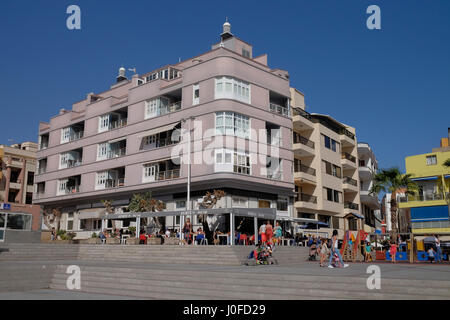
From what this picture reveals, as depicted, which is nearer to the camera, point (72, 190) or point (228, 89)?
point (228, 89)

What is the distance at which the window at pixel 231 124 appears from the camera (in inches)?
1293

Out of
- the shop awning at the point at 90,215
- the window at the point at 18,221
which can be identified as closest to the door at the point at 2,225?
the window at the point at 18,221

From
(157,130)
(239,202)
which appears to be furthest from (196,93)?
(239,202)

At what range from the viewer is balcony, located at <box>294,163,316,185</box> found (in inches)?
1586

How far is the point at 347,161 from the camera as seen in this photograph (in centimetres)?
4962

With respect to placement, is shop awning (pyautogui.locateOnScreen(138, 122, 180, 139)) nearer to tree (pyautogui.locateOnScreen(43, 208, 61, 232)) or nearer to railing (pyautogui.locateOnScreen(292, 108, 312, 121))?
railing (pyautogui.locateOnScreen(292, 108, 312, 121))

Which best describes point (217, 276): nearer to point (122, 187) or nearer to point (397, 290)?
point (397, 290)

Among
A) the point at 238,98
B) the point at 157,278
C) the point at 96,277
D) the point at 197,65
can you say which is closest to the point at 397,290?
the point at 157,278

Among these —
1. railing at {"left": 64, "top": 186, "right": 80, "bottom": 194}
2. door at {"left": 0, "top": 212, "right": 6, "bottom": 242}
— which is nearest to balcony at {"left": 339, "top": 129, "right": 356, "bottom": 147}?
railing at {"left": 64, "top": 186, "right": 80, "bottom": 194}

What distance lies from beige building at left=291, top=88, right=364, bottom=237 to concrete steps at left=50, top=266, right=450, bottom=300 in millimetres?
27740

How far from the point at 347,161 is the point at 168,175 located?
2339 cm

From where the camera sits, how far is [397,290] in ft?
32.1

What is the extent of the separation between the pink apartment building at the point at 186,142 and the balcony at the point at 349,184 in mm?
12865

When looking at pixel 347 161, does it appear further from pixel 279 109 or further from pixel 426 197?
pixel 279 109
